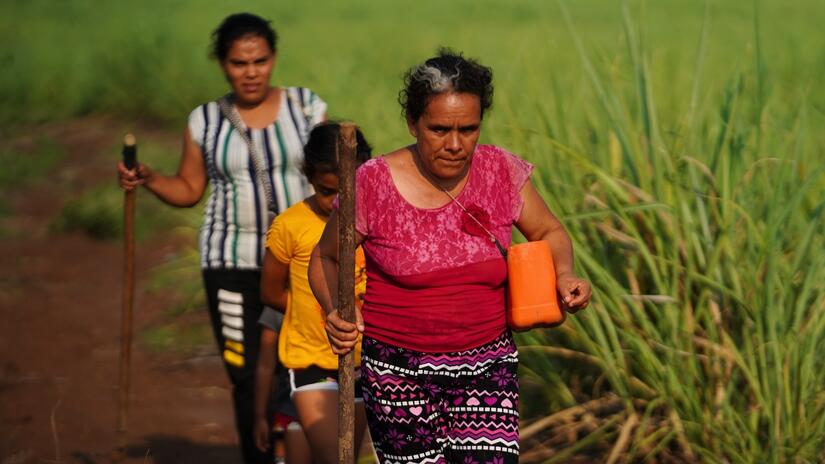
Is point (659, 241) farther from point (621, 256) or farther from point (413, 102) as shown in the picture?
point (413, 102)

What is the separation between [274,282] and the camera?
14.8ft

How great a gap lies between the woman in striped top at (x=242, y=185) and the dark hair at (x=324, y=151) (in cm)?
45

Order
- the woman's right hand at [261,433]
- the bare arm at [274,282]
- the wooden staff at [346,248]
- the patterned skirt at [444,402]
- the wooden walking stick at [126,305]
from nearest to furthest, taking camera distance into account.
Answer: the wooden staff at [346,248], the patterned skirt at [444,402], the bare arm at [274,282], the woman's right hand at [261,433], the wooden walking stick at [126,305]

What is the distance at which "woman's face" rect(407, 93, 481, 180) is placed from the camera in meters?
3.52

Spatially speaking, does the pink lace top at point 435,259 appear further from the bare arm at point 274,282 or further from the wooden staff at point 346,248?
the bare arm at point 274,282

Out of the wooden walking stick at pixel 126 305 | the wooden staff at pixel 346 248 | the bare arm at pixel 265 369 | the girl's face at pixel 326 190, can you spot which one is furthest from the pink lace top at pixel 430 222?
the wooden walking stick at pixel 126 305

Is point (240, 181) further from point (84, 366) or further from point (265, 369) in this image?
point (84, 366)

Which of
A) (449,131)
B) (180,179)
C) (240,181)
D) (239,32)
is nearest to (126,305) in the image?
(180,179)

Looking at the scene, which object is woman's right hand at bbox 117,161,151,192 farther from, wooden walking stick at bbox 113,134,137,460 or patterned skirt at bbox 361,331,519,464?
patterned skirt at bbox 361,331,519,464

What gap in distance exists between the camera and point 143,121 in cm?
1261

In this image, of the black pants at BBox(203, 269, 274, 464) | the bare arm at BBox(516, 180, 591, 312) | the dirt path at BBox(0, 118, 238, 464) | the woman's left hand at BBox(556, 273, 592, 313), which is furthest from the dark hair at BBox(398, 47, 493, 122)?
the dirt path at BBox(0, 118, 238, 464)

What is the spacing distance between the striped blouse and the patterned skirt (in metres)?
1.35

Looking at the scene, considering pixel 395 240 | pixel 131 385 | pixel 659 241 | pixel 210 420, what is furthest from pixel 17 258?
pixel 395 240

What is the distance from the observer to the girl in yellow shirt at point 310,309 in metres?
4.34
